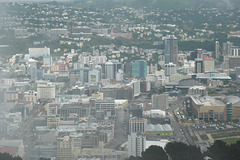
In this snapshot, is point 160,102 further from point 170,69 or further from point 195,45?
point 195,45

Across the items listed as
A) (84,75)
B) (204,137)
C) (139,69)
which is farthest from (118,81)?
(204,137)

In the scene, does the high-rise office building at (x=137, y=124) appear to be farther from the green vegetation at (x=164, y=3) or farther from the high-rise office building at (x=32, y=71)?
the high-rise office building at (x=32, y=71)

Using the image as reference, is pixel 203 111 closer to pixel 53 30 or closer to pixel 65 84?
pixel 65 84

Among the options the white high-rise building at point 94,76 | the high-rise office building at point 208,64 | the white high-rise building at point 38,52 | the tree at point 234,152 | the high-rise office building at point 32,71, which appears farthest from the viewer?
the white high-rise building at point 38,52

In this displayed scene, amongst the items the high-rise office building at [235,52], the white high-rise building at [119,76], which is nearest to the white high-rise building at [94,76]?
the white high-rise building at [119,76]

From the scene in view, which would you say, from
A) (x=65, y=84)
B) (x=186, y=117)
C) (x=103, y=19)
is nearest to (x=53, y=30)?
(x=103, y=19)
